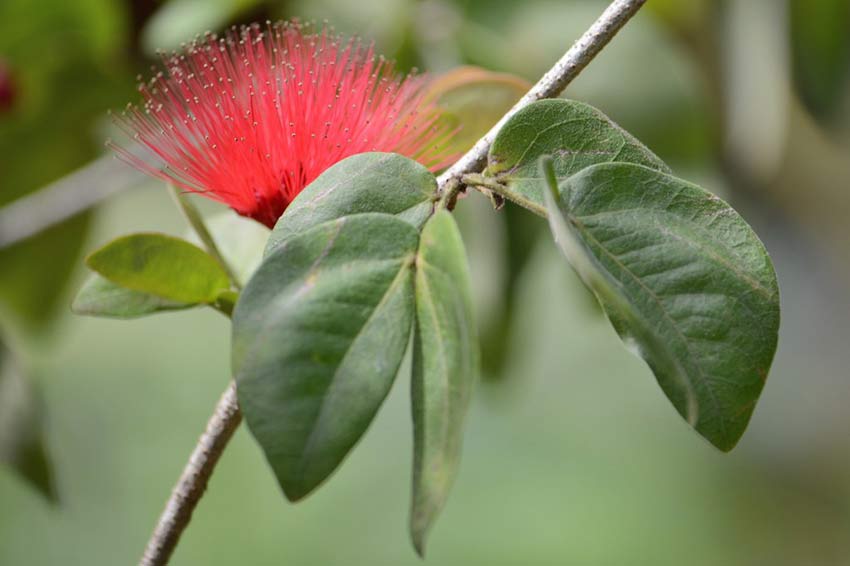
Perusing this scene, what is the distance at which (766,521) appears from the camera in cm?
336

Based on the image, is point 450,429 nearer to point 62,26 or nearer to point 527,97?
point 527,97

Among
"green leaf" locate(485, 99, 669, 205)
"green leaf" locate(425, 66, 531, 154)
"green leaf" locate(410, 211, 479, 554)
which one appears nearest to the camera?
"green leaf" locate(410, 211, 479, 554)

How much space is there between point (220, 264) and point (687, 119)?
3.24 ft

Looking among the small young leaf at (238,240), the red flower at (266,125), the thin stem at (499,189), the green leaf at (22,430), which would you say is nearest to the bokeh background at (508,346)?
the green leaf at (22,430)

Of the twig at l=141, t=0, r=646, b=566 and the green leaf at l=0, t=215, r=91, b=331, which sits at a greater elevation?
the twig at l=141, t=0, r=646, b=566

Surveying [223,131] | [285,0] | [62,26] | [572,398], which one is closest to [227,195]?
[223,131]

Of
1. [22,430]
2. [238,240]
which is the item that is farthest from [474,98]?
[22,430]

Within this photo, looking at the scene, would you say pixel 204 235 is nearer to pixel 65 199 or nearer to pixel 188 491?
pixel 188 491

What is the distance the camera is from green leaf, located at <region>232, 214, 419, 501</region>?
0.44m

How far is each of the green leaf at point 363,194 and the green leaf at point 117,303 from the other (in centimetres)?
16

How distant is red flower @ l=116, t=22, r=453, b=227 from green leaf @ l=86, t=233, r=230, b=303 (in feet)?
0.13

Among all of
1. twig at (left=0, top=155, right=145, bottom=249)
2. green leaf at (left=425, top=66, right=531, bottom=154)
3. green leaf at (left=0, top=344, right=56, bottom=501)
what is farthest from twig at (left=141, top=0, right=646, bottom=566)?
twig at (left=0, top=155, right=145, bottom=249)

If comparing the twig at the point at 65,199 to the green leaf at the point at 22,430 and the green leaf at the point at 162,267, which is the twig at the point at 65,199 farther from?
the green leaf at the point at 162,267

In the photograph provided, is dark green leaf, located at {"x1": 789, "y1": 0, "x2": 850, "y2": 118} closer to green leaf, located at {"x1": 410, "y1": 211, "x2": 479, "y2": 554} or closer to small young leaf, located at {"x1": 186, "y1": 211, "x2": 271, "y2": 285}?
small young leaf, located at {"x1": 186, "y1": 211, "x2": 271, "y2": 285}
